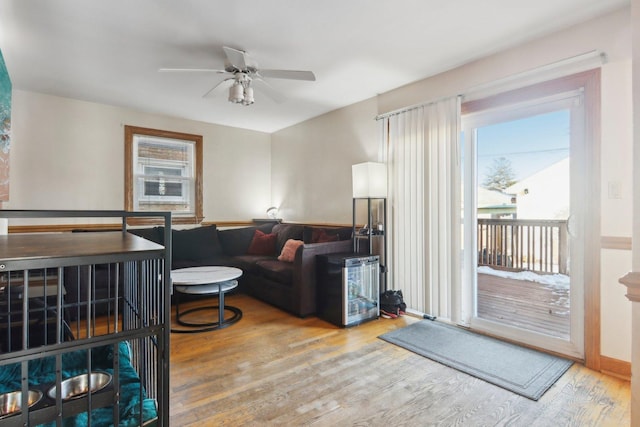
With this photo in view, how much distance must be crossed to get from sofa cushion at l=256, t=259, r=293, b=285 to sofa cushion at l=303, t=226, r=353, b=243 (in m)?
0.51

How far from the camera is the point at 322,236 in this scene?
159 inches

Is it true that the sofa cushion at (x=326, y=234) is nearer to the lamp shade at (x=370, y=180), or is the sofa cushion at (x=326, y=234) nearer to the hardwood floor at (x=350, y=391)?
the lamp shade at (x=370, y=180)

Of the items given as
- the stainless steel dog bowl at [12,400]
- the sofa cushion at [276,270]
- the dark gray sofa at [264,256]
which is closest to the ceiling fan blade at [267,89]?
the dark gray sofa at [264,256]

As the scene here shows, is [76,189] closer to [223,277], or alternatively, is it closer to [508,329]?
[223,277]

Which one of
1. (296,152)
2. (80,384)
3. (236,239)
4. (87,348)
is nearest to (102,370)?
(80,384)

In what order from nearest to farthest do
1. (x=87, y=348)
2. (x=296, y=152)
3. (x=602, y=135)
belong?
(x=87, y=348) → (x=602, y=135) → (x=296, y=152)

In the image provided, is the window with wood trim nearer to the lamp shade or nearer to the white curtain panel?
the lamp shade

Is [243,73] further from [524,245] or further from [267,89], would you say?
[524,245]

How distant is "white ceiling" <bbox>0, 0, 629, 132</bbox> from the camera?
217cm

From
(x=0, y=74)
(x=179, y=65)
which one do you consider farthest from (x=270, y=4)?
(x=0, y=74)

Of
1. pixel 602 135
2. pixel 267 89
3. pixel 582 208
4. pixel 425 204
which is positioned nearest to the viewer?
pixel 602 135

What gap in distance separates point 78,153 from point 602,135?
5401 mm

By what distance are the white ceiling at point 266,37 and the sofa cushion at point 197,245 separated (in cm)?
191

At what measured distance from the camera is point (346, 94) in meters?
3.82
